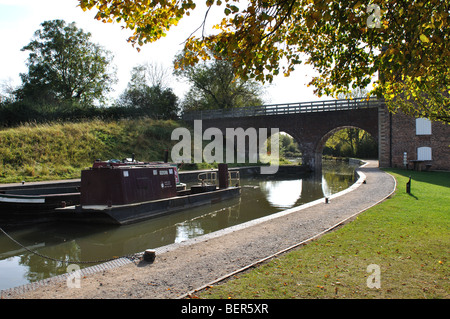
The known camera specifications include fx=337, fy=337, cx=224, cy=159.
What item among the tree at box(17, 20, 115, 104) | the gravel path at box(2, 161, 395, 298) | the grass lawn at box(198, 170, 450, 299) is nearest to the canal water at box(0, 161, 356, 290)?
the gravel path at box(2, 161, 395, 298)

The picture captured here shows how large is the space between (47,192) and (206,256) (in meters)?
10.2

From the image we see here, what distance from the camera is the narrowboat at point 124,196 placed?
1016 centimetres

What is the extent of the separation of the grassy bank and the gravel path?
46.9 ft

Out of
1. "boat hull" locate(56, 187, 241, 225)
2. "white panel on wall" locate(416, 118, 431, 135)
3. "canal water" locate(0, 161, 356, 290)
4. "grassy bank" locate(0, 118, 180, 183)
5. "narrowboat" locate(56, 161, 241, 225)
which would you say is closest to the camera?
"canal water" locate(0, 161, 356, 290)

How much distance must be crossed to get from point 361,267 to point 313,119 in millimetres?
28250

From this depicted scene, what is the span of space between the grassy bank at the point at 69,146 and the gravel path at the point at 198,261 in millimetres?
14304

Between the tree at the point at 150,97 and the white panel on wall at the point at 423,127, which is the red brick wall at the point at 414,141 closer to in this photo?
the white panel on wall at the point at 423,127

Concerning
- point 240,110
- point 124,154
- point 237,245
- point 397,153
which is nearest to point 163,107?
point 240,110

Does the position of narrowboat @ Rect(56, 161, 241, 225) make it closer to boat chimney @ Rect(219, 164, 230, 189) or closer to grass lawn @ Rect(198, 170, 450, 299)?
boat chimney @ Rect(219, 164, 230, 189)

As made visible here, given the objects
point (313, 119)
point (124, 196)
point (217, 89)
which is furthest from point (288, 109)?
Result: point (124, 196)

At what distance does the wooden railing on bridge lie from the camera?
2961 cm

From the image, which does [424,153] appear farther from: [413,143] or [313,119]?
[313,119]

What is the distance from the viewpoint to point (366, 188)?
1410 cm
